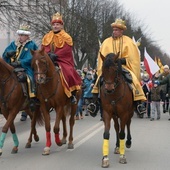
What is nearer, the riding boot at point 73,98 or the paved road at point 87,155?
the paved road at point 87,155

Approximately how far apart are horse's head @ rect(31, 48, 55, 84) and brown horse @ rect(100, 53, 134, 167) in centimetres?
124

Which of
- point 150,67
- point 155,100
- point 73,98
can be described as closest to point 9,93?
point 73,98

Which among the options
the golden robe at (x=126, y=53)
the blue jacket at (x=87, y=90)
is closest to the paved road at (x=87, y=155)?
the golden robe at (x=126, y=53)

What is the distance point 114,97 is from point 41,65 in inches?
65.2

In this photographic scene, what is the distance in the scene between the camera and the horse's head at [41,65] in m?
7.99

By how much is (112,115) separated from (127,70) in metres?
0.99

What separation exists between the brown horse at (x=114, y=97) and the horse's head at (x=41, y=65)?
1.24m

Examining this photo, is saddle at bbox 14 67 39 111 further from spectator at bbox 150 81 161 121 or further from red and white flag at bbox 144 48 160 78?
red and white flag at bbox 144 48 160 78

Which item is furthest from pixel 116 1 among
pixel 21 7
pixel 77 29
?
pixel 21 7

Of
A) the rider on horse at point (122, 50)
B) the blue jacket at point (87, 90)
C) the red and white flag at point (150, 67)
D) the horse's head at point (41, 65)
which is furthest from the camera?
the red and white flag at point (150, 67)

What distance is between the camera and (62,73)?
29.2 ft

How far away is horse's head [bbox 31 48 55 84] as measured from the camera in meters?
7.99

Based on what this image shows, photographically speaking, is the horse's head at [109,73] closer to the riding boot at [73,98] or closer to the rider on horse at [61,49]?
the rider on horse at [61,49]

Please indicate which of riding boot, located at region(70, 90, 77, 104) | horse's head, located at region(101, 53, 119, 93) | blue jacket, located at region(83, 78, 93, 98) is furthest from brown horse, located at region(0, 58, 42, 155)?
blue jacket, located at region(83, 78, 93, 98)
